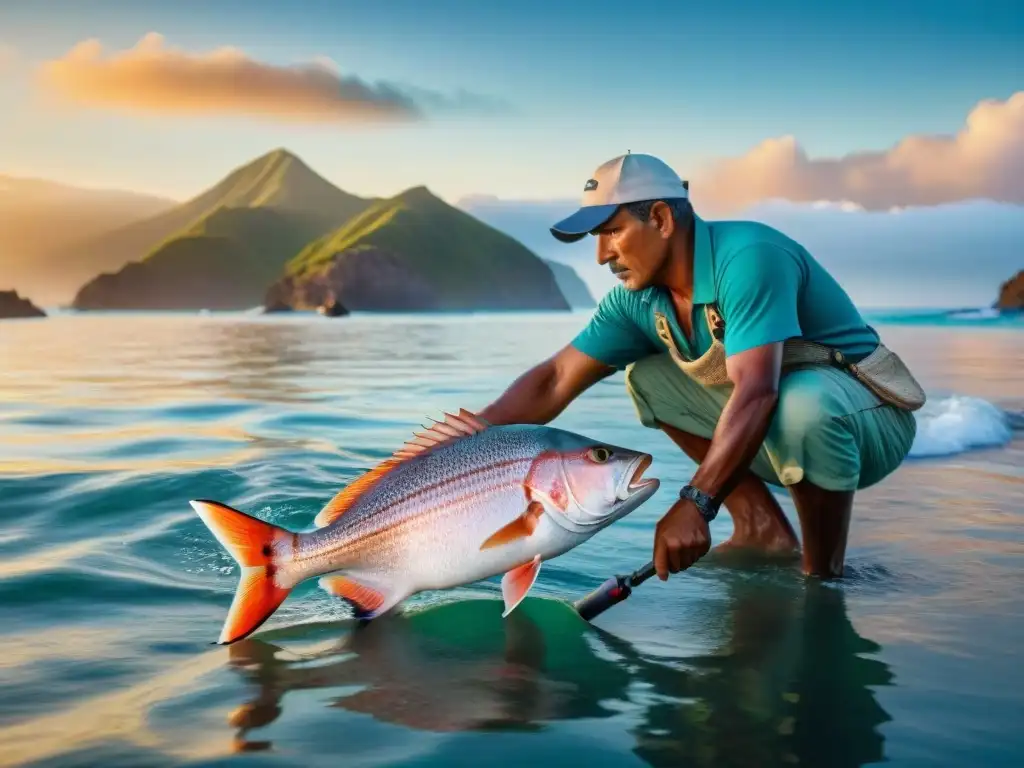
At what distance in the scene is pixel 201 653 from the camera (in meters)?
4.00

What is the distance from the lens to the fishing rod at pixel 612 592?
13.8 feet

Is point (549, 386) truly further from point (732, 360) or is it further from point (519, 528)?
point (519, 528)

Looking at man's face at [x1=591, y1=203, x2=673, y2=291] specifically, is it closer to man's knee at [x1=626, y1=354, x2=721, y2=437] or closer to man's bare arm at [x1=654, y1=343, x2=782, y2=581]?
man's bare arm at [x1=654, y1=343, x2=782, y2=581]

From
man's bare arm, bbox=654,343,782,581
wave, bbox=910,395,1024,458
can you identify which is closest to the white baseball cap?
man's bare arm, bbox=654,343,782,581

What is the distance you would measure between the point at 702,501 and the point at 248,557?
1697 mm

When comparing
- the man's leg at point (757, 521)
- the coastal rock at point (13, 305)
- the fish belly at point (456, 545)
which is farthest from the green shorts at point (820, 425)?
the coastal rock at point (13, 305)

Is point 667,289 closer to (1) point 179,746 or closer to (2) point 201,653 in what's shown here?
(2) point 201,653

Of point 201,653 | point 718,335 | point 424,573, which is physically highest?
point 718,335

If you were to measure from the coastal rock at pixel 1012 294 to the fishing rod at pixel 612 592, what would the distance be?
9067 centimetres

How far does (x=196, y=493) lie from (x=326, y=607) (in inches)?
109

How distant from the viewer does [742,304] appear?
452cm

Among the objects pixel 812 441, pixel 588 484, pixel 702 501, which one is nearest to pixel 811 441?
pixel 812 441

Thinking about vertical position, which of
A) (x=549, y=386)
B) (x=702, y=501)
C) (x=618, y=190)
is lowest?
(x=702, y=501)

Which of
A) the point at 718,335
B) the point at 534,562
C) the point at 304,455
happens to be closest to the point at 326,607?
the point at 534,562
